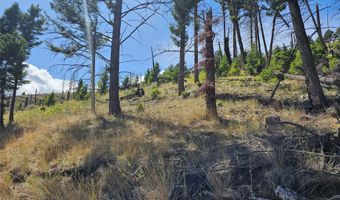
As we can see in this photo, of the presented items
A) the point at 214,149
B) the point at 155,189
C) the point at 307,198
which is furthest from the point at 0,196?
the point at 307,198

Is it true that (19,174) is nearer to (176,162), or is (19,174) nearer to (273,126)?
(176,162)

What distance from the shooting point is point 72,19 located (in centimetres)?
1622

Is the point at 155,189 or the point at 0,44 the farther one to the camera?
the point at 0,44

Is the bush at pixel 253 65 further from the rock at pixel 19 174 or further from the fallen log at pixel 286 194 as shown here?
the fallen log at pixel 286 194

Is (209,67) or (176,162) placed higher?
(209,67)

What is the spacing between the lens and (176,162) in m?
5.38

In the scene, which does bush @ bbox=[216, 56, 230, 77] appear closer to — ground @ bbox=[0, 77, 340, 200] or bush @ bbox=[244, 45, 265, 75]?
bush @ bbox=[244, 45, 265, 75]

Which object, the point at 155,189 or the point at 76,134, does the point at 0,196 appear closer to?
the point at 155,189

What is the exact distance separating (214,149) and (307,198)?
196 cm

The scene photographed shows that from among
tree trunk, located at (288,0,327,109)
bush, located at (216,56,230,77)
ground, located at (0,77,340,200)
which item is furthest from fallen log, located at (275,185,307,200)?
bush, located at (216,56,230,77)

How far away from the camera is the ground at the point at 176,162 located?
13.9 ft

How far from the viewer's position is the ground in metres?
4.25

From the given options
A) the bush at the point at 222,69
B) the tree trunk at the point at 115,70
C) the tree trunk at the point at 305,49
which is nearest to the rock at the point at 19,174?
the tree trunk at the point at 115,70

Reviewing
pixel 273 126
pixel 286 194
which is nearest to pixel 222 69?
pixel 273 126
